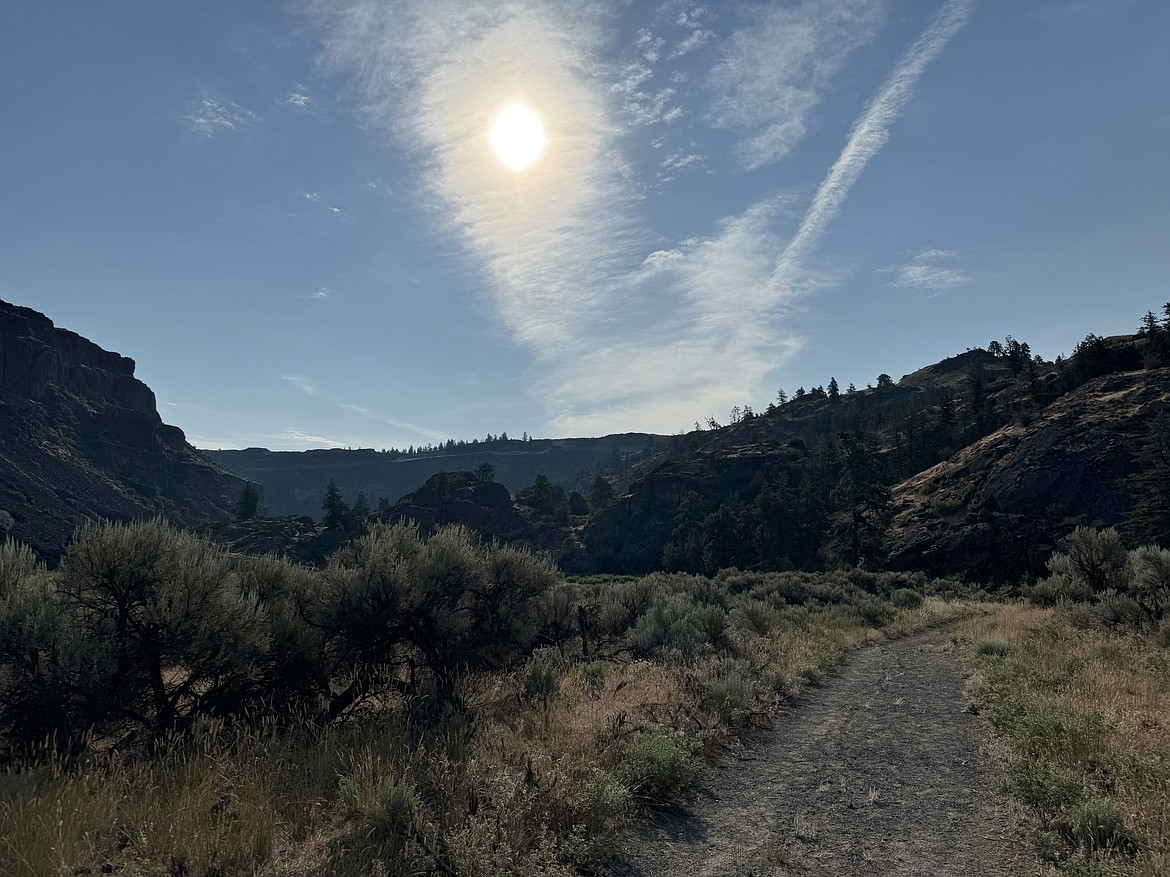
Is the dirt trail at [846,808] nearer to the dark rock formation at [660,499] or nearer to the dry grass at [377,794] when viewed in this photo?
the dry grass at [377,794]

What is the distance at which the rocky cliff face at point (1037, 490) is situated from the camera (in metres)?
52.2

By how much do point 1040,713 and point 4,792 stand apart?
1212 centimetres

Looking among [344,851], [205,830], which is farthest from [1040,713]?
[205,830]

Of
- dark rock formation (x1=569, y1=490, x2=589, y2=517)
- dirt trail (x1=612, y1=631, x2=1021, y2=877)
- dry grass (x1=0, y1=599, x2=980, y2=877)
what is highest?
dark rock formation (x1=569, y1=490, x2=589, y2=517)

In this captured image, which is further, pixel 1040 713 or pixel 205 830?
pixel 1040 713

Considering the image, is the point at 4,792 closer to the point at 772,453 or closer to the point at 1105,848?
the point at 1105,848

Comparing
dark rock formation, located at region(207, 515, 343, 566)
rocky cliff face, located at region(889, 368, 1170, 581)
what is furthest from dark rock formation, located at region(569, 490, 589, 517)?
rocky cliff face, located at region(889, 368, 1170, 581)

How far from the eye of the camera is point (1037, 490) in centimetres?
5531

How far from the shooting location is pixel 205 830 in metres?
4.95

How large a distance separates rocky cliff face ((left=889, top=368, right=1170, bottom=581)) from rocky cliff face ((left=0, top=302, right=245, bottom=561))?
11474cm

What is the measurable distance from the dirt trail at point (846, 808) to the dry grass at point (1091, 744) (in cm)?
48

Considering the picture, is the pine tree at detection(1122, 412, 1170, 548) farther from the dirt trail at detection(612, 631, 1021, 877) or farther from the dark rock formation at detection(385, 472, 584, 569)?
the dark rock formation at detection(385, 472, 584, 569)

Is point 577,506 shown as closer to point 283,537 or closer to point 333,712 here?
point 283,537

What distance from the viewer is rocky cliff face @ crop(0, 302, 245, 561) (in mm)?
101000
